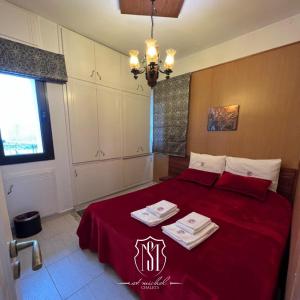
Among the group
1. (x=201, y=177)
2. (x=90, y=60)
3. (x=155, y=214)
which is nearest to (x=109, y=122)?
(x=90, y=60)

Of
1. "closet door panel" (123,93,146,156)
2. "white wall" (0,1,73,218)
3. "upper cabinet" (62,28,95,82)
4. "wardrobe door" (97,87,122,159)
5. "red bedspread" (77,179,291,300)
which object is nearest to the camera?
"red bedspread" (77,179,291,300)

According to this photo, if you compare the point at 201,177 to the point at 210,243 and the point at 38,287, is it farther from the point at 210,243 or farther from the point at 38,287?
the point at 38,287

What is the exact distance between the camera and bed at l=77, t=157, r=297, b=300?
0.88 m

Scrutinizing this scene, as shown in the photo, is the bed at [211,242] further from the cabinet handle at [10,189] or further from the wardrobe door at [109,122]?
the wardrobe door at [109,122]

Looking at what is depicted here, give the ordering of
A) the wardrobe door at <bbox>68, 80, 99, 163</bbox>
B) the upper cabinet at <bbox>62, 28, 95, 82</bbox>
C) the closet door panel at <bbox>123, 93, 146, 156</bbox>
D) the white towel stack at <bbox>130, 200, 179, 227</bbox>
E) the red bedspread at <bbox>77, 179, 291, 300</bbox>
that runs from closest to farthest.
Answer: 1. the red bedspread at <bbox>77, 179, 291, 300</bbox>
2. the white towel stack at <bbox>130, 200, 179, 227</bbox>
3. the upper cabinet at <bbox>62, 28, 95, 82</bbox>
4. the wardrobe door at <bbox>68, 80, 99, 163</bbox>
5. the closet door panel at <bbox>123, 93, 146, 156</bbox>

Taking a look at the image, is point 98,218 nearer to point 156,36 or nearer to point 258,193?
point 258,193

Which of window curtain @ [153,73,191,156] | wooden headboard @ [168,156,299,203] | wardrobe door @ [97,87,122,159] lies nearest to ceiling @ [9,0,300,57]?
window curtain @ [153,73,191,156]

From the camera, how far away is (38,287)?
1.34 m

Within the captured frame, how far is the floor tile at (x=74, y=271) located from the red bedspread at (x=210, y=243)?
109 millimetres

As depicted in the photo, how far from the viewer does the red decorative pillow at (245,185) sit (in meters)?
1.87

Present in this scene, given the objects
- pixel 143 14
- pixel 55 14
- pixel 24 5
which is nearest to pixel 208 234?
pixel 143 14

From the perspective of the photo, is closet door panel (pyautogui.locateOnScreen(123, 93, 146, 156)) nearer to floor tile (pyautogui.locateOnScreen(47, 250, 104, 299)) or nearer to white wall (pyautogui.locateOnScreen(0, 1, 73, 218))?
white wall (pyautogui.locateOnScreen(0, 1, 73, 218))

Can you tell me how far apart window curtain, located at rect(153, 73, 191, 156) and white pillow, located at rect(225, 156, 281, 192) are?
0.96m

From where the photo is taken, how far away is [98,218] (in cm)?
151
